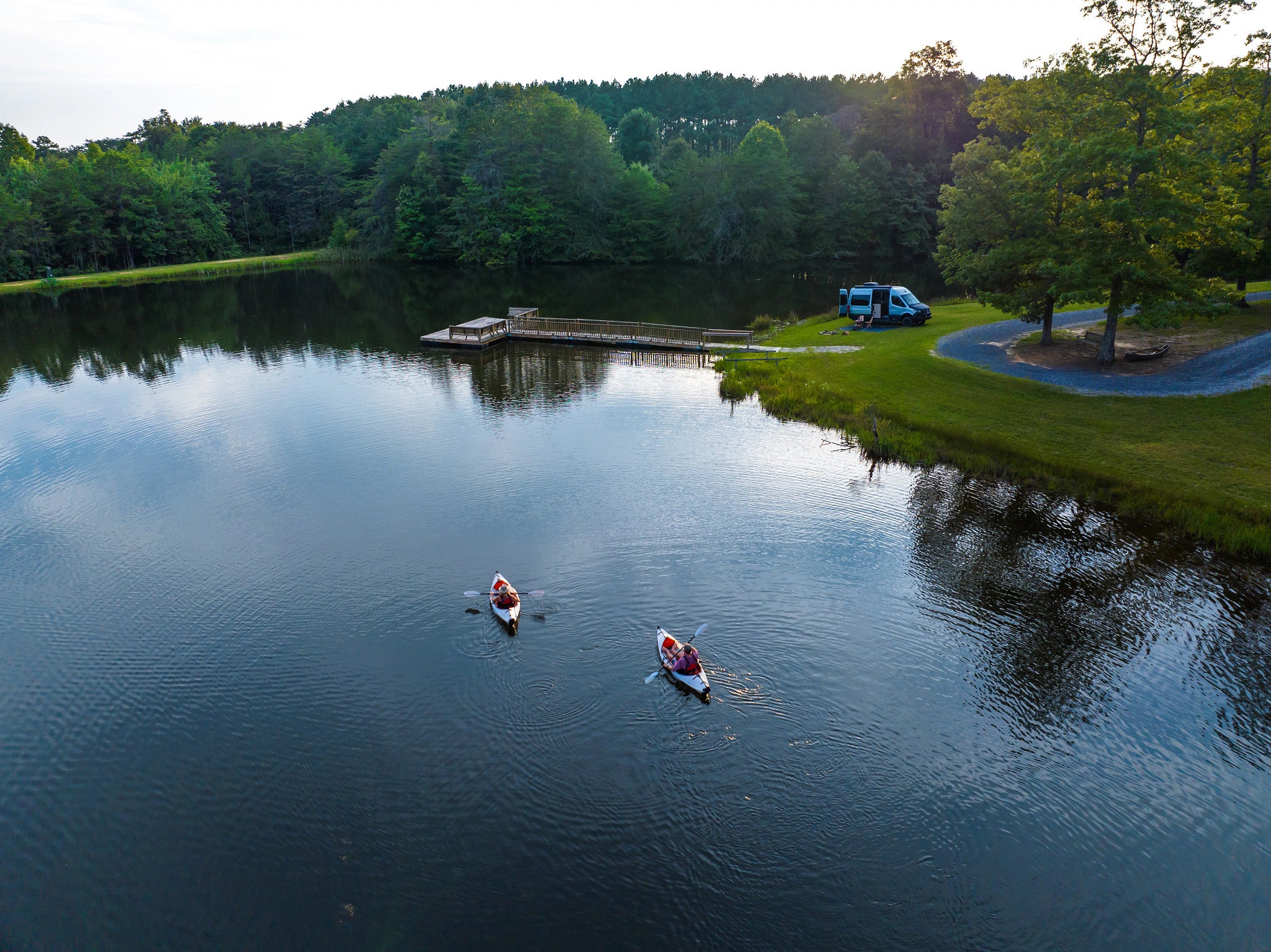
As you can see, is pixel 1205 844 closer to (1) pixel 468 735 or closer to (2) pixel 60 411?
(1) pixel 468 735

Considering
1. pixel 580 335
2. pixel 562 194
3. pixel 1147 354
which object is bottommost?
pixel 580 335

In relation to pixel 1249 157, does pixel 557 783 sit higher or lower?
lower

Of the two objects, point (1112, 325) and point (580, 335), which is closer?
point (1112, 325)

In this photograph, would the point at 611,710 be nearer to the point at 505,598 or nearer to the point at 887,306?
the point at 505,598

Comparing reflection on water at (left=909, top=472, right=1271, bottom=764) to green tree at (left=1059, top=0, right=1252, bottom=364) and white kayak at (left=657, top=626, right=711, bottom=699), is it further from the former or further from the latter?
green tree at (left=1059, top=0, right=1252, bottom=364)

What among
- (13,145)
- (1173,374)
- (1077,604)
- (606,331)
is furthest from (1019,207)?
(13,145)

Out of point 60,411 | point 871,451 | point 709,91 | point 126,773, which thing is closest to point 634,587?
point 126,773

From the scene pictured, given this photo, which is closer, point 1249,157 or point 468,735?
point 468,735
